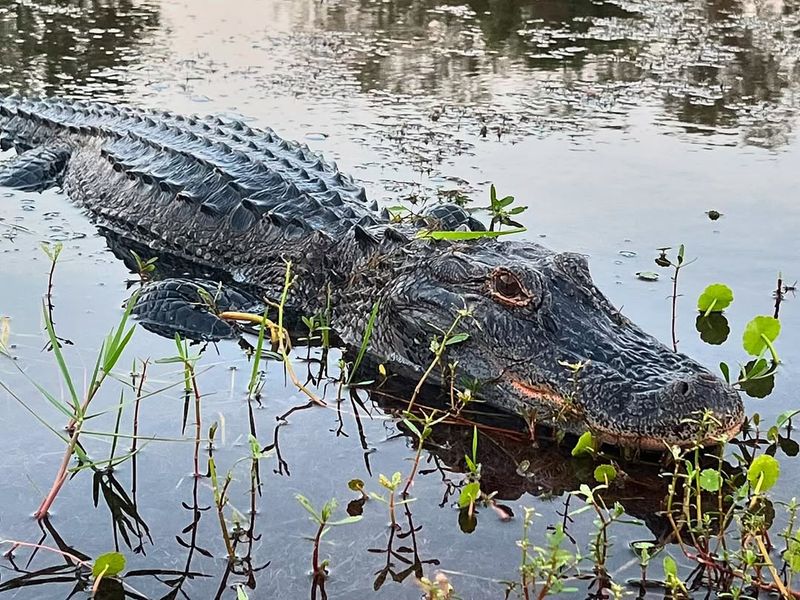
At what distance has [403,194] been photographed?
20.9ft

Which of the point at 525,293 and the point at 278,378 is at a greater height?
the point at 525,293

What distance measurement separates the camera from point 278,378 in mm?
3949

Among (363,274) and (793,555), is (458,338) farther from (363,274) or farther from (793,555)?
(793,555)

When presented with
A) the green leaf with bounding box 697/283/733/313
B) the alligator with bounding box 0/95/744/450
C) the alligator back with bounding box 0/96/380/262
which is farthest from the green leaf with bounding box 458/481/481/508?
the alligator back with bounding box 0/96/380/262

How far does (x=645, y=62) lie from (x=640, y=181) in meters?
4.30

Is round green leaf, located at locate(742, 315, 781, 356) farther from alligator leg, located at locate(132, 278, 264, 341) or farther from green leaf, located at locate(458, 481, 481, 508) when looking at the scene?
alligator leg, located at locate(132, 278, 264, 341)

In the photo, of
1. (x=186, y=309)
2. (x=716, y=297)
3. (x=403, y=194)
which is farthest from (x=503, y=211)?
(x=186, y=309)

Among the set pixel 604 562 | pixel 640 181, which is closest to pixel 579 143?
pixel 640 181

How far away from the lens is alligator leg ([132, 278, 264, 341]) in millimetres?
4402

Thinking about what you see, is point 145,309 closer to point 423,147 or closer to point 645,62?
point 423,147

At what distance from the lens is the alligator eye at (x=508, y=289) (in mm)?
3764

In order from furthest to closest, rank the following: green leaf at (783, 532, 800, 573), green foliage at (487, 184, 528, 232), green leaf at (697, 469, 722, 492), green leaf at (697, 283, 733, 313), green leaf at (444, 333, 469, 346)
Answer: green foliage at (487, 184, 528, 232) → green leaf at (697, 283, 733, 313) → green leaf at (444, 333, 469, 346) → green leaf at (697, 469, 722, 492) → green leaf at (783, 532, 800, 573)

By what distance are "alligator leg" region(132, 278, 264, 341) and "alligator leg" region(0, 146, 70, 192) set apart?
2.39 meters

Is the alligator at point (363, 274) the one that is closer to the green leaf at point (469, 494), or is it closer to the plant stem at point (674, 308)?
the plant stem at point (674, 308)
